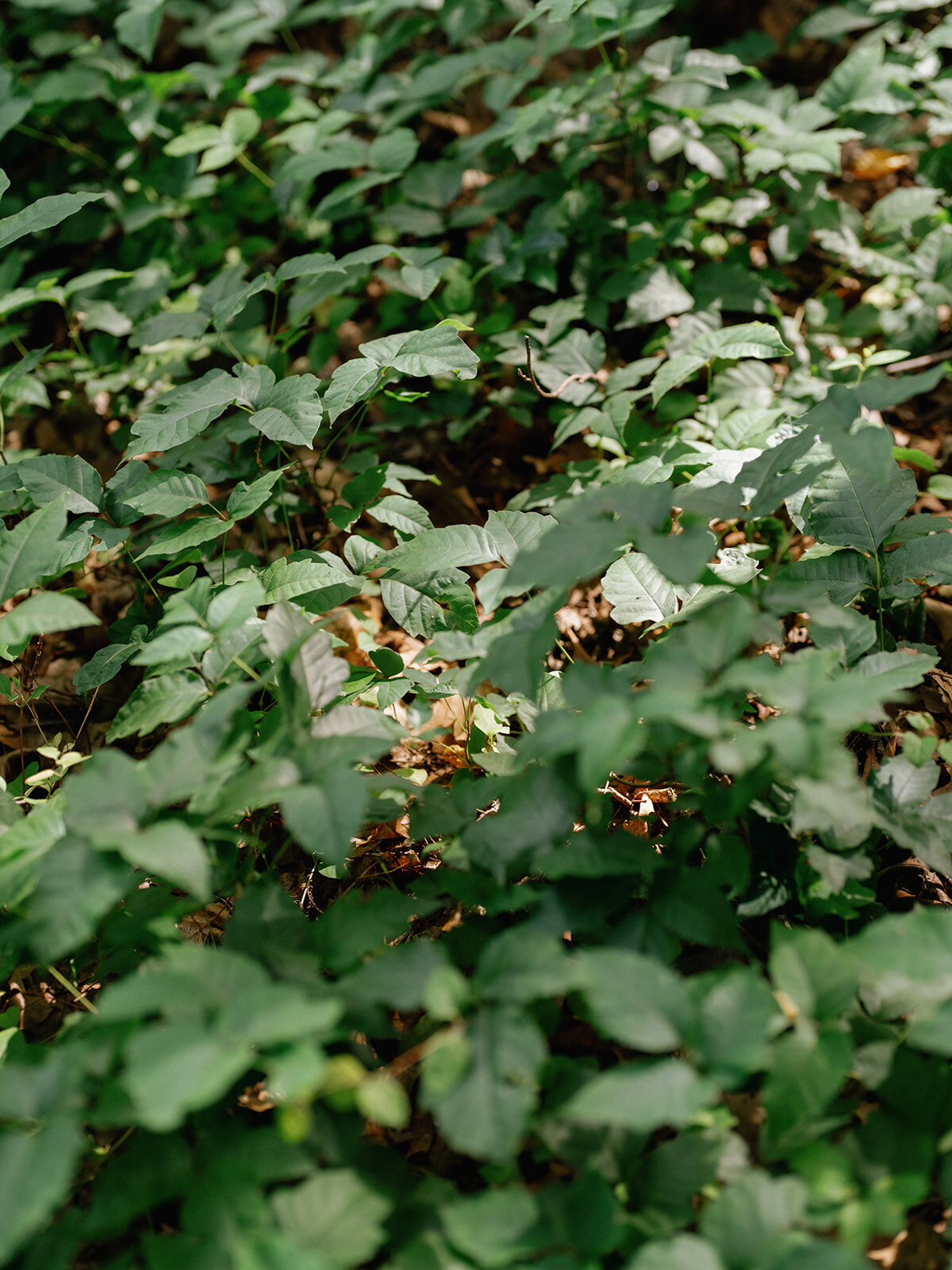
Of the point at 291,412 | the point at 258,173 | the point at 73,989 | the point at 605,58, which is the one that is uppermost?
the point at 605,58

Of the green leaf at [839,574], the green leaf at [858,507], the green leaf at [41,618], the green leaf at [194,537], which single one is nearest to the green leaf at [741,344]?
the green leaf at [858,507]

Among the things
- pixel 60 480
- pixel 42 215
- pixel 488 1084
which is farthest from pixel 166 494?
pixel 488 1084

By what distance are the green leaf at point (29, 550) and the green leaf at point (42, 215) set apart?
2.96 feet

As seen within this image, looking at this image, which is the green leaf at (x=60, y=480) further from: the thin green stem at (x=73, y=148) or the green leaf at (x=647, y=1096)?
the thin green stem at (x=73, y=148)

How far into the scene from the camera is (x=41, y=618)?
1.34 m

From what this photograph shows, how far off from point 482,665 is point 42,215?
1.66 meters

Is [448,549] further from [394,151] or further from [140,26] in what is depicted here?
[140,26]

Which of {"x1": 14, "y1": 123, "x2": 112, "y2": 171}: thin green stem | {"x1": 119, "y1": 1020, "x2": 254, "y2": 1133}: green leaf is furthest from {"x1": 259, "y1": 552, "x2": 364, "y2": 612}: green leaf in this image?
{"x1": 14, "y1": 123, "x2": 112, "y2": 171}: thin green stem

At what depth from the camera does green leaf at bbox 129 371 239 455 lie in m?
1.78

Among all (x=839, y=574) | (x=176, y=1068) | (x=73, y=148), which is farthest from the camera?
(x=73, y=148)

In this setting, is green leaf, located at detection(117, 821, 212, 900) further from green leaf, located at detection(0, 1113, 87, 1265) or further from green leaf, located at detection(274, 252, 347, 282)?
green leaf, located at detection(274, 252, 347, 282)

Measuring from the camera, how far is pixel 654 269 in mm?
2551

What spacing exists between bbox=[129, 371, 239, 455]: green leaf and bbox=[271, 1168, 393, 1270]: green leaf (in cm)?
140

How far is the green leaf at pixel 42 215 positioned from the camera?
1927mm
